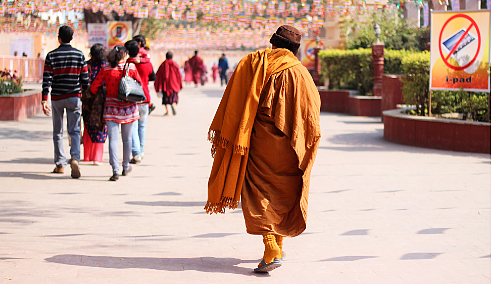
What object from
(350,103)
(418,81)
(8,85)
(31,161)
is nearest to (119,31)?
(8,85)

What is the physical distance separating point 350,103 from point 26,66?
83.4 ft

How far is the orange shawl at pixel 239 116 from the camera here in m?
4.49

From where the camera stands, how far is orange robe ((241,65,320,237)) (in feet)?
14.8

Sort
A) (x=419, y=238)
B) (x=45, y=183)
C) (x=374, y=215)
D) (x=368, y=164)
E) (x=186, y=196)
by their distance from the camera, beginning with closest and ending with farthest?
1. (x=419, y=238)
2. (x=374, y=215)
3. (x=186, y=196)
4. (x=45, y=183)
5. (x=368, y=164)

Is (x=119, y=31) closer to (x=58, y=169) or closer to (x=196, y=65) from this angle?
(x=58, y=169)

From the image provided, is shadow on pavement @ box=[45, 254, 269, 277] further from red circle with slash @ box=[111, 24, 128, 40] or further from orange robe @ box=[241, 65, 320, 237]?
red circle with slash @ box=[111, 24, 128, 40]

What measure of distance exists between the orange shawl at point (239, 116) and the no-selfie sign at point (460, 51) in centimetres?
722

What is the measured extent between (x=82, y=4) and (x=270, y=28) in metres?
19.3

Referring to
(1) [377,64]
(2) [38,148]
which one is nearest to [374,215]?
(2) [38,148]

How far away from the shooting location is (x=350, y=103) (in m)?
19.3

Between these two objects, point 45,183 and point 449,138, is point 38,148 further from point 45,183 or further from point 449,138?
point 449,138

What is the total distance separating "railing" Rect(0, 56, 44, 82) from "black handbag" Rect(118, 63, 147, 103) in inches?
1187

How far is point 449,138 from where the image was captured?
11.0 metres

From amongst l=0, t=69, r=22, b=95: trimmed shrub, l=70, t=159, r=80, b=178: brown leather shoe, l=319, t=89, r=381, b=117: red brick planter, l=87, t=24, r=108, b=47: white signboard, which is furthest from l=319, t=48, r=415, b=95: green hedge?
l=70, t=159, r=80, b=178: brown leather shoe
